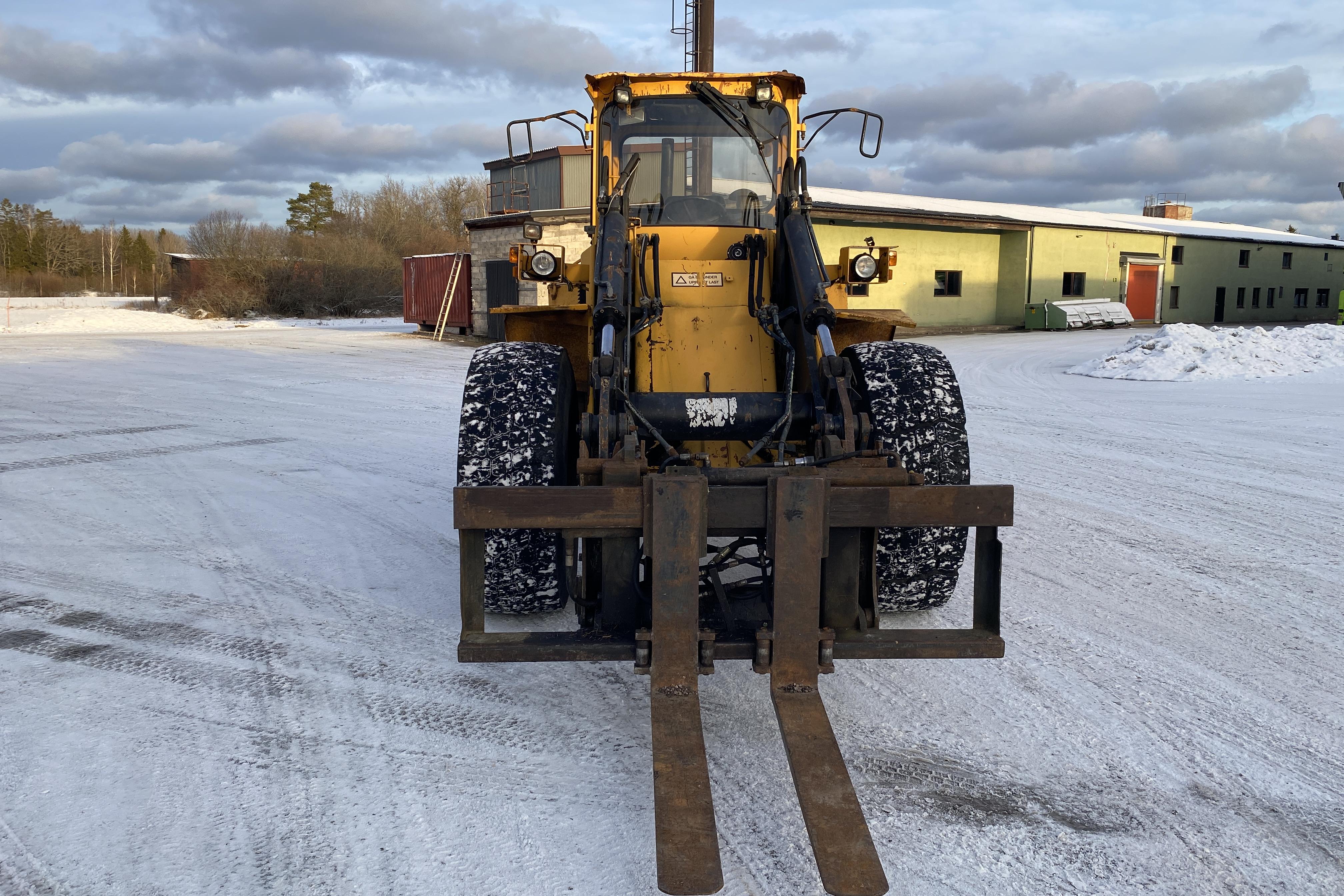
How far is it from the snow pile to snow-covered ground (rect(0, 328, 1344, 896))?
9016 millimetres

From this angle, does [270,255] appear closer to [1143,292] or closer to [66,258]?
[1143,292]

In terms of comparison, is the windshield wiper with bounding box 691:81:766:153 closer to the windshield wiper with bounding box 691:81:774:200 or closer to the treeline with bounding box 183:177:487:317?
the windshield wiper with bounding box 691:81:774:200

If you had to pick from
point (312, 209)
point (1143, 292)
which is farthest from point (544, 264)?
point (312, 209)

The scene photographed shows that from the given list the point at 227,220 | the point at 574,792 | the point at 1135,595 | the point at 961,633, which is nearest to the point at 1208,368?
the point at 1135,595

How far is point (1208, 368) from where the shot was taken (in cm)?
1520

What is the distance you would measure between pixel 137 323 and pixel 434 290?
13.1 meters

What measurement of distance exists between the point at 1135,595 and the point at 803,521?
2.71 metres

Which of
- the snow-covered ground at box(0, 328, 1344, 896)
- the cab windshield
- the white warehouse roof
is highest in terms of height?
the white warehouse roof

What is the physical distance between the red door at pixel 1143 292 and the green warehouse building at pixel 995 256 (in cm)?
5

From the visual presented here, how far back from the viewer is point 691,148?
17.6 feet

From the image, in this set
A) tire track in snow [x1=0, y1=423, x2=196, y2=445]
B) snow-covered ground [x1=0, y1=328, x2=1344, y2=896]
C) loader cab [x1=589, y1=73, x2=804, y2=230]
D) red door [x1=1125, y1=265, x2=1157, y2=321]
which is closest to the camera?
snow-covered ground [x1=0, y1=328, x2=1344, y2=896]

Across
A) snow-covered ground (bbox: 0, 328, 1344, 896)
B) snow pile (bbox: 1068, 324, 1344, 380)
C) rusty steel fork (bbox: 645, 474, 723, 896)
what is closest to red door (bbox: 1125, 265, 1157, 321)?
snow pile (bbox: 1068, 324, 1344, 380)

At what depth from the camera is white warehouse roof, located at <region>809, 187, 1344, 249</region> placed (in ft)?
95.9

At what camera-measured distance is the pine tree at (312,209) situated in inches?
2783
